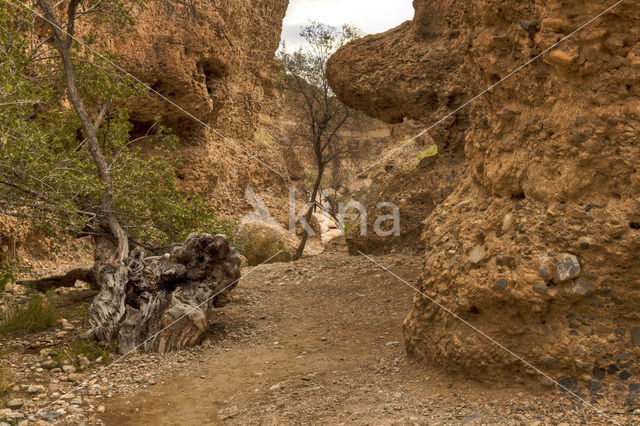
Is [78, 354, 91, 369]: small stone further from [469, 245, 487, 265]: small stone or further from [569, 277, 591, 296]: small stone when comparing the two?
[569, 277, 591, 296]: small stone

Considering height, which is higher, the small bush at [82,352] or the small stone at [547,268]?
the small stone at [547,268]

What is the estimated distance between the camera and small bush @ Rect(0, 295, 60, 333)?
5895 mm

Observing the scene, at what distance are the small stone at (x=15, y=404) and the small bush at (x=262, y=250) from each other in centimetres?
772

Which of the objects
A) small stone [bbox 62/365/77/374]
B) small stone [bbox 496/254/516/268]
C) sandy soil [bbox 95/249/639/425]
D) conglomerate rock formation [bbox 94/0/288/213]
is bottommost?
sandy soil [bbox 95/249/639/425]

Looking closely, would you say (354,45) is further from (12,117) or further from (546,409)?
(546,409)

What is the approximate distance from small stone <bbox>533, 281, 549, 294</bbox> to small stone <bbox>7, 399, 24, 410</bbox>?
3.97m

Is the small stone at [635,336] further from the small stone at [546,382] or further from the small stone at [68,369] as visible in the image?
the small stone at [68,369]

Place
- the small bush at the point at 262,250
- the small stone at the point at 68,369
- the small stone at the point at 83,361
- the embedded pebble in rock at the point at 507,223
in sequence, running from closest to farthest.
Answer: the embedded pebble in rock at the point at 507,223
the small stone at the point at 68,369
the small stone at the point at 83,361
the small bush at the point at 262,250

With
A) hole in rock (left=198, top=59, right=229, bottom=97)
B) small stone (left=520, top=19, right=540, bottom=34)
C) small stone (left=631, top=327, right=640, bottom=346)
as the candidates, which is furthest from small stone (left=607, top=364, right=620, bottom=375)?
hole in rock (left=198, top=59, right=229, bottom=97)

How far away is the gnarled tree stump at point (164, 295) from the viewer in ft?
18.1

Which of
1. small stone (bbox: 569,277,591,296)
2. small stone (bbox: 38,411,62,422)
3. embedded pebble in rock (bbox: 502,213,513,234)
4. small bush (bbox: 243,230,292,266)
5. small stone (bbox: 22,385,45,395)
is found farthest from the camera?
small bush (bbox: 243,230,292,266)

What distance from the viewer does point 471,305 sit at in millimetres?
3844

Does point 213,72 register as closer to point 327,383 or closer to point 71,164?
point 71,164

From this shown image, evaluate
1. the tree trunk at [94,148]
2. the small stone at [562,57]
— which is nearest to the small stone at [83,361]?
the tree trunk at [94,148]
